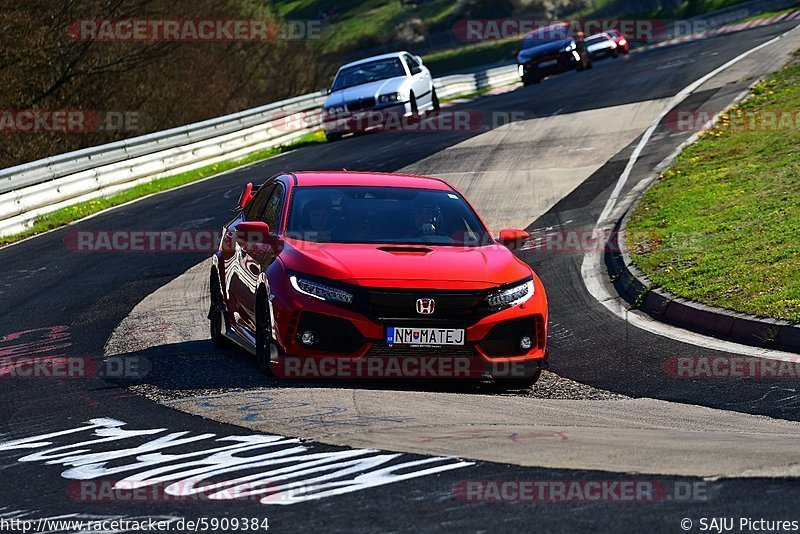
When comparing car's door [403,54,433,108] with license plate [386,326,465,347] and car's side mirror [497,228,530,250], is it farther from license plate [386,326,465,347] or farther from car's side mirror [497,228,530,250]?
license plate [386,326,465,347]

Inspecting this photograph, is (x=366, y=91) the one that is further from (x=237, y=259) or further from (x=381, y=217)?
(x=381, y=217)

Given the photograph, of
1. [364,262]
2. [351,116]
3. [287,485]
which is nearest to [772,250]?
[364,262]

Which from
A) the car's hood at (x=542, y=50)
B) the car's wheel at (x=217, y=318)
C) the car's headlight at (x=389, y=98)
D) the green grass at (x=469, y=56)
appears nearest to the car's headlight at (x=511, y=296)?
the car's wheel at (x=217, y=318)

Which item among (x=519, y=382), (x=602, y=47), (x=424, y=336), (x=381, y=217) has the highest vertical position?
(x=381, y=217)

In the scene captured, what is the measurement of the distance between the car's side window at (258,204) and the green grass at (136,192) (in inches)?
395

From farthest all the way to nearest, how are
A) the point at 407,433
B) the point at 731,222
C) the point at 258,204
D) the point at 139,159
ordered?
the point at 139,159
the point at 731,222
the point at 258,204
the point at 407,433

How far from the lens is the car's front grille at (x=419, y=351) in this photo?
8.99 metres

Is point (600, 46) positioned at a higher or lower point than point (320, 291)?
lower

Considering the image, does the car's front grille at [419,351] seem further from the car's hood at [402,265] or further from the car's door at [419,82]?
the car's door at [419,82]

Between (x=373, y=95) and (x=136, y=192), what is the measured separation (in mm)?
7165

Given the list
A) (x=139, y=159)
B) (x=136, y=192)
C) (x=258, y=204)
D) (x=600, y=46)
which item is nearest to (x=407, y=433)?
(x=258, y=204)

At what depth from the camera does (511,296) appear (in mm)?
9359

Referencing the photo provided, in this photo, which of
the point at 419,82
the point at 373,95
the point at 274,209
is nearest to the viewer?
the point at 274,209

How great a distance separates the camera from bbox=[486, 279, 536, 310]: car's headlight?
924cm
